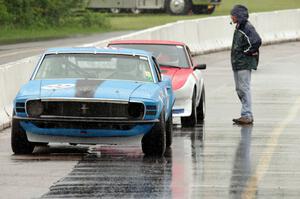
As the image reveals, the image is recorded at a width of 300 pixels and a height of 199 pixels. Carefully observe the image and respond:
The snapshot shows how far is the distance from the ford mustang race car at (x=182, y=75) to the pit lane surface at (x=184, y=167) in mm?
271

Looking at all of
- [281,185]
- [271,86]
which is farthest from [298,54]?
[281,185]

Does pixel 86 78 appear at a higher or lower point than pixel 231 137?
higher

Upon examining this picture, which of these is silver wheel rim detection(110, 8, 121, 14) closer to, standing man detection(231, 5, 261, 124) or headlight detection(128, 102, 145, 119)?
standing man detection(231, 5, 261, 124)

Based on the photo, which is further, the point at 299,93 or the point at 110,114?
the point at 299,93

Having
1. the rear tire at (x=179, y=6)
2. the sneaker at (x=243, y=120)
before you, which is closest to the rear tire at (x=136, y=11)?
the rear tire at (x=179, y=6)

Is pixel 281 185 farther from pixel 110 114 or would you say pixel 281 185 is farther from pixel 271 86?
pixel 271 86

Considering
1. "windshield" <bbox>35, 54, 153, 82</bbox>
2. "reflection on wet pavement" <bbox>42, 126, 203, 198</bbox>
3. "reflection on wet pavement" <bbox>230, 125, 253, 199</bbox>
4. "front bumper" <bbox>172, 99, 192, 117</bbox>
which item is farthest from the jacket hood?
"reflection on wet pavement" <bbox>42, 126, 203, 198</bbox>

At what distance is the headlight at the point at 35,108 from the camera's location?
13.4 m

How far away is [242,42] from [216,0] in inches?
1468

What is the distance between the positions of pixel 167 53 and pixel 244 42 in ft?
4.78

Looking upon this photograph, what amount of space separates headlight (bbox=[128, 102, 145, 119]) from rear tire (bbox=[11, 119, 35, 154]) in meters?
1.32

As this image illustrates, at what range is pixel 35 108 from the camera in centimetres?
1341

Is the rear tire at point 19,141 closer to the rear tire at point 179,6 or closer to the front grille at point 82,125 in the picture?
the front grille at point 82,125

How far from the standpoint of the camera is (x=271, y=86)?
995 inches
